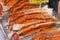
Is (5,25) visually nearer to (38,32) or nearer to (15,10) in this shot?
(15,10)

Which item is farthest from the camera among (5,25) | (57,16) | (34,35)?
(5,25)

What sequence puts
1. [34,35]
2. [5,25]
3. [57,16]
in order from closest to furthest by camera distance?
1. [34,35]
2. [57,16]
3. [5,25]

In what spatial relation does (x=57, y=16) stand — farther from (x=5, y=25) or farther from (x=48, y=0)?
(x=5, y=25)

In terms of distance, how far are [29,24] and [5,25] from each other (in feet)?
0.78

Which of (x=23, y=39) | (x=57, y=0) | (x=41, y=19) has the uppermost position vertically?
(x=57, y=0)

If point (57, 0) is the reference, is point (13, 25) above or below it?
below

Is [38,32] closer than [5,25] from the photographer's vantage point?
Yes

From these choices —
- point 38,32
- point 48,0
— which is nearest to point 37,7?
point 48,0

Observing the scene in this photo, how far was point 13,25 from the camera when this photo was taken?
130cm

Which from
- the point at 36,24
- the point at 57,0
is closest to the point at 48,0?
the point at 57,0

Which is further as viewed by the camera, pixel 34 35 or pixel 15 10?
pixel 15 10

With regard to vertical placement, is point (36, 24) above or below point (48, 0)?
below

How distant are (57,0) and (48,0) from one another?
0.06m

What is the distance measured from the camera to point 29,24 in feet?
4.12
